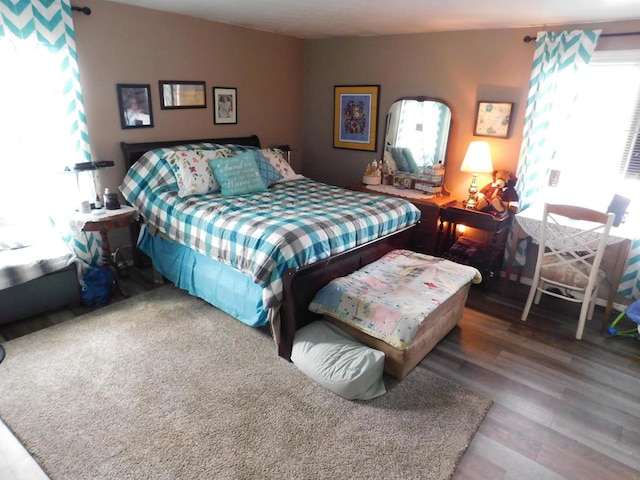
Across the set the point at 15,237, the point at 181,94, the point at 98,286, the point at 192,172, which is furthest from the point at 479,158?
the point at 15,237

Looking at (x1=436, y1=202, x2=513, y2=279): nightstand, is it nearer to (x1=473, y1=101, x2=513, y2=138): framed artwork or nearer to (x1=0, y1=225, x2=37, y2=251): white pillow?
(x1=473, y1=101, x2=513, y2=138): framed artwork

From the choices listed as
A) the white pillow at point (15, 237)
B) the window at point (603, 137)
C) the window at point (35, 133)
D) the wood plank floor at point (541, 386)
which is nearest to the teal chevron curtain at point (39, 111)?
the window at point (35, 133)

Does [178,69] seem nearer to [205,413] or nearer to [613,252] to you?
[205,413]

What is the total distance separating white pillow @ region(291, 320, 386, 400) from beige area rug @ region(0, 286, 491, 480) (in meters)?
0.06

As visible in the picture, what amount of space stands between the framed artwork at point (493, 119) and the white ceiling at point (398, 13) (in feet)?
2.11

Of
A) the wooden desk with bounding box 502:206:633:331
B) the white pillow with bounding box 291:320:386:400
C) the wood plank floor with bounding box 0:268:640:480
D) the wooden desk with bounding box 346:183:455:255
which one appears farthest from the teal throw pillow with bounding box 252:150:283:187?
the wooden desk with bounding box 502:206:633:331

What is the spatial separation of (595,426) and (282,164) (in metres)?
3.23

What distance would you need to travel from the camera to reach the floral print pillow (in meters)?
3.34

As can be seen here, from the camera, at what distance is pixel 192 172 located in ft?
11.1

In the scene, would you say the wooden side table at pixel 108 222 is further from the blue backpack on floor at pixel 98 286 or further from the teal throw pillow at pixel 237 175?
the teal throw pillow at pixel 237 175

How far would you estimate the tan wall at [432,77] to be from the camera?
3.55 meters

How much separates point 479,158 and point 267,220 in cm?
209

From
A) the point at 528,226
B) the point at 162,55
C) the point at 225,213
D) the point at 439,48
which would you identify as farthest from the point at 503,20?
the point at 162,55

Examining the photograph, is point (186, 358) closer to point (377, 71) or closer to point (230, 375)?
point (230, 375)
